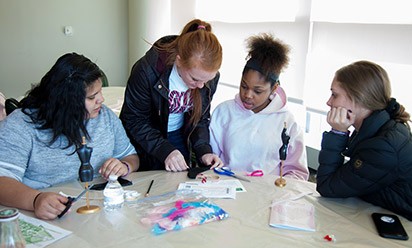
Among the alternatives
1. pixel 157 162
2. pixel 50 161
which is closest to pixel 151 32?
pixel 157 162

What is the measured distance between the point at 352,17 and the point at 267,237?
1.84m

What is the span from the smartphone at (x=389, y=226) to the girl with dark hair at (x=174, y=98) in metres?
0.69

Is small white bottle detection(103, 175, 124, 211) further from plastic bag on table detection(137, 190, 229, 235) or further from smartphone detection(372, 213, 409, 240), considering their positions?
smartphone detection(372, 213, 409, 240)

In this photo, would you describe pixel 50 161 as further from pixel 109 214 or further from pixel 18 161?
pixel 109 214

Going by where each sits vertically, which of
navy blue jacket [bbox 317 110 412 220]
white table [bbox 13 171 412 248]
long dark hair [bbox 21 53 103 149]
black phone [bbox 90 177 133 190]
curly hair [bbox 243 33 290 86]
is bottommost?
black phone [bbox 90 177 133 190]

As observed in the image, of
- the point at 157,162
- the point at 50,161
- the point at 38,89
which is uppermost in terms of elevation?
the point at 38,89

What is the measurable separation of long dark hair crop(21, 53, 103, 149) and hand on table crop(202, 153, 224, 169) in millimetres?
571

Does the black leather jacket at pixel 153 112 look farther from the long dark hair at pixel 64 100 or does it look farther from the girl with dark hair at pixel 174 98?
the long dark hair at pixel 64 100

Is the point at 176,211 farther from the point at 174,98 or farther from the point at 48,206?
the point at 174,98

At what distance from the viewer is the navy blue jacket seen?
126cm

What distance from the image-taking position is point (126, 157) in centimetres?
169

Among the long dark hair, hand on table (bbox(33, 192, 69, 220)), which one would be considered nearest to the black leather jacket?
the long dark hair

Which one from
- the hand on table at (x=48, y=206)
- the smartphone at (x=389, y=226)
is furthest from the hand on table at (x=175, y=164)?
the smartphone at (x=389, y=226)

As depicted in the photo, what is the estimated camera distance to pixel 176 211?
1.24 metres
